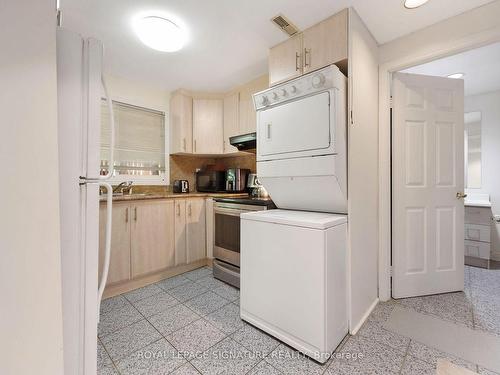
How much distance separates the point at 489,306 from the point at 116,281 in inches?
130

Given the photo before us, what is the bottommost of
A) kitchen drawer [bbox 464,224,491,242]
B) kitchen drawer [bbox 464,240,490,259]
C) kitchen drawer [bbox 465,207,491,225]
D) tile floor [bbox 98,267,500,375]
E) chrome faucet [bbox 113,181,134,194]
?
tile floor [bbox 98,267,500,375]

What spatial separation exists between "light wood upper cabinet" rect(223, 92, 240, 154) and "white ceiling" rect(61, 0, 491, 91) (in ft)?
1.85

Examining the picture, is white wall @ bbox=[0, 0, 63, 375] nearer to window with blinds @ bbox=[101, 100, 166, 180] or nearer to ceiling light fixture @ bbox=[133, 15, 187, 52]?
ceiling light fixture @ bbox=[133, 15, 187, 52]

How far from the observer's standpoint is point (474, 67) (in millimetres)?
2422

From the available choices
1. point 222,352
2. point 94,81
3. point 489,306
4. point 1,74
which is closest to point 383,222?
point 489,306

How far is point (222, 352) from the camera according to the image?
1394 millimetres

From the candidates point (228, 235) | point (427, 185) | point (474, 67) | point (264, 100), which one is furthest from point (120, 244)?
point (474, 67)

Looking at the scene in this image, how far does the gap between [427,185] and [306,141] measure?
141 centimetres

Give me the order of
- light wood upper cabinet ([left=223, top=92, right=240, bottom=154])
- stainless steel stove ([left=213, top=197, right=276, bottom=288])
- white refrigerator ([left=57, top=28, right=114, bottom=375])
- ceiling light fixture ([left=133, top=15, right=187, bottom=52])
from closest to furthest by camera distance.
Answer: white refrigerator ([left=57, top=28, right=114, bottom=375]), ceiling light fixture ([left=133, top=15, right=187, bottom=52]), stainless steel stove ([left=213, top=197, right=276, bottom=288]), light wood upper cabinet ([left=223, top=92, right=240, bottom=154])

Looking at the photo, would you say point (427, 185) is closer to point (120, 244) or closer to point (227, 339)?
point (227, 339)

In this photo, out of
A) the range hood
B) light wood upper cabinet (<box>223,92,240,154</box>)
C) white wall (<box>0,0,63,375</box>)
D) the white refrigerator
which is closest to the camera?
white wall (<box>0,0,63,375</box>)

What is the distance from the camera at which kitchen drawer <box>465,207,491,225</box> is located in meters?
2.74

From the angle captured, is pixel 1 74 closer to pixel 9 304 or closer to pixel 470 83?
pixel 9 304

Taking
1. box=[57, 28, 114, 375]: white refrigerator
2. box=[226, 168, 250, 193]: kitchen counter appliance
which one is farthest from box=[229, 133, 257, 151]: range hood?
box=[57, 28, 114, 375]: white refrigerator
